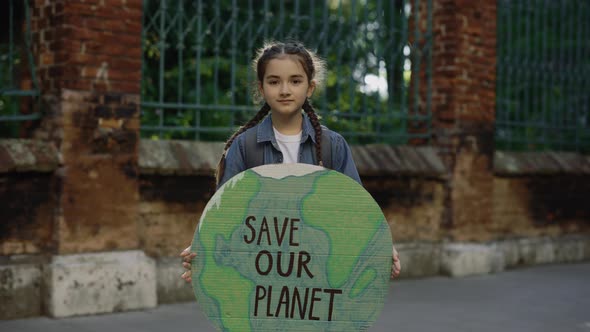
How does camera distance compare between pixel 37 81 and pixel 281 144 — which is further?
pixel 37 81

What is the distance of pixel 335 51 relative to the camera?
26.0ft

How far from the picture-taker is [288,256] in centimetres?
307

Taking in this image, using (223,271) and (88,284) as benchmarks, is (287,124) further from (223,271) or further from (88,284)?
(88,284)

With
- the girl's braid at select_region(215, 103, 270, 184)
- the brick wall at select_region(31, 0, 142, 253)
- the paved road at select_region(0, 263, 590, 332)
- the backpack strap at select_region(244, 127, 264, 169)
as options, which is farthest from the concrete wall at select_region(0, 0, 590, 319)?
the backpack strap at select_region(244, 127, 264, 169)

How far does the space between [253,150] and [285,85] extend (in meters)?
0.33

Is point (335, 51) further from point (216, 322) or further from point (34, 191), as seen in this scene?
point (216, 322)

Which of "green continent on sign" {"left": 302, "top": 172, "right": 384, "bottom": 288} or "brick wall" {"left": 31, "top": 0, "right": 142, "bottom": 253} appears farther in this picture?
"brick wall" {"left": 31, "top": 0, "right": 142, "bottom": 253}

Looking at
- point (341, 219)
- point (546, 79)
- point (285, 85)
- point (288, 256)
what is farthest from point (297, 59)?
point (546, 79)

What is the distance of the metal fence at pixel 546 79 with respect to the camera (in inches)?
368

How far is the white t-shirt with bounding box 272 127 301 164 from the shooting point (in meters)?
3.37

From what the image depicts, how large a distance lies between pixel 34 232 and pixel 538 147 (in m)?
6.42

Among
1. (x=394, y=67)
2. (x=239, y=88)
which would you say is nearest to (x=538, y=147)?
(x=394, y=67)

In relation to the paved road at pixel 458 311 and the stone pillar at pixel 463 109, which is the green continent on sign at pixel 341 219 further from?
the stone pillar at pixel 463 109

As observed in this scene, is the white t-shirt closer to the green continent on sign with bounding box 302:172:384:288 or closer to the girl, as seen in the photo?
the girl
